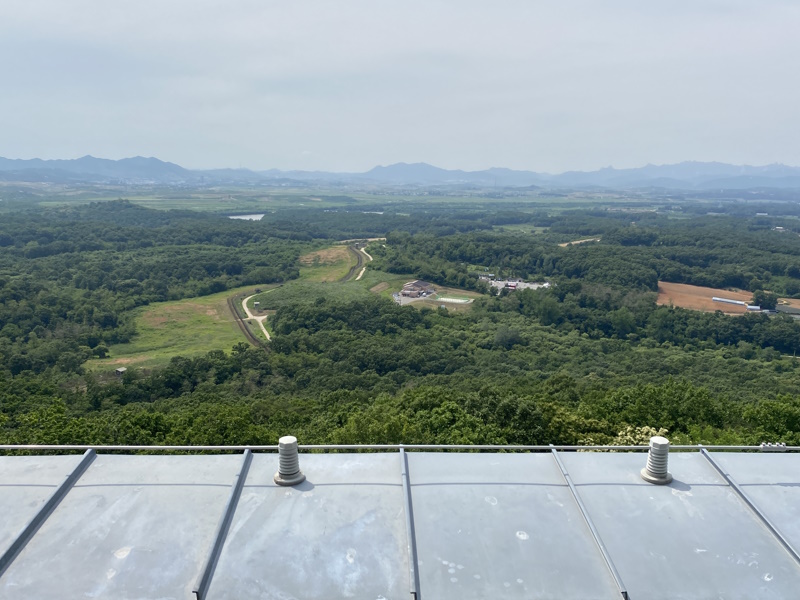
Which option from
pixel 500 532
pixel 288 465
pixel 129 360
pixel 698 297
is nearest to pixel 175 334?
pixel 129 360

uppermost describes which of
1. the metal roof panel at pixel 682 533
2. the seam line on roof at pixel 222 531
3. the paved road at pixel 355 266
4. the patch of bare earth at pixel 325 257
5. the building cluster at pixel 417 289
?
the seam line on roof at pixel 222 531

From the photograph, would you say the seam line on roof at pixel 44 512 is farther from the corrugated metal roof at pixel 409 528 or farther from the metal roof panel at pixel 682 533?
the metal roof panel at pixel 682 533

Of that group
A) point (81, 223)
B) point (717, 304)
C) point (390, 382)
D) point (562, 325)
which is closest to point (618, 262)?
point (717, 304)

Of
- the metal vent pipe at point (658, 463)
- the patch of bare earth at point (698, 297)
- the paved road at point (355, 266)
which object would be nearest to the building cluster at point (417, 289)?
the paved road at point (355, 266)

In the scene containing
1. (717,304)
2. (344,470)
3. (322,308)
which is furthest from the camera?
(717,304)

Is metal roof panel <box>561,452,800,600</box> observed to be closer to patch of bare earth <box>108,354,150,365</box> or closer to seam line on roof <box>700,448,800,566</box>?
seam line on roof <box>700,448,800,566</box>

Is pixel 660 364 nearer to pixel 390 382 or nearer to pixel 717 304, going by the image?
pixel 390 382

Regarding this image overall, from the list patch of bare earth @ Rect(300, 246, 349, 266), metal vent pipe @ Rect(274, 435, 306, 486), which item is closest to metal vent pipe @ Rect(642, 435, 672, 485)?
metal vent pipe @ Rect(274, 435, 306, 486)
